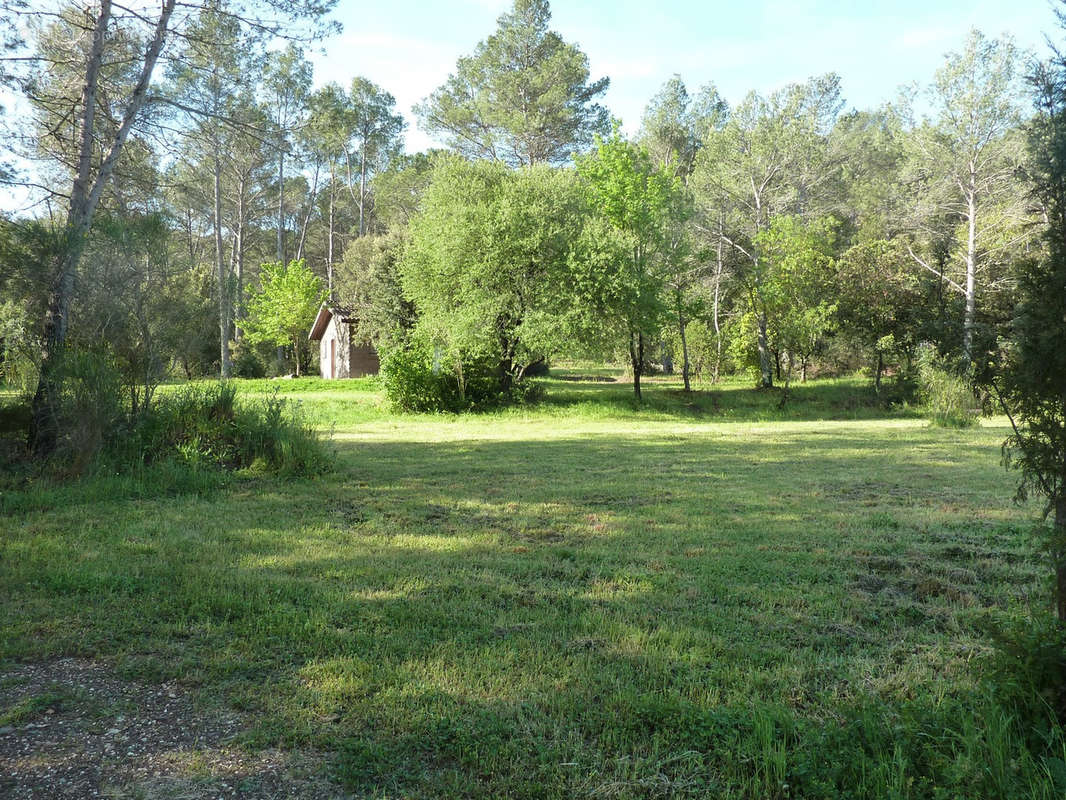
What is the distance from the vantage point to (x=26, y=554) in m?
5.18

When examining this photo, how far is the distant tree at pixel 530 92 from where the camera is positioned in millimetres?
35062

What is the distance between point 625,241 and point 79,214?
15510 millimetres

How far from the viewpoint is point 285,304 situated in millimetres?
39125

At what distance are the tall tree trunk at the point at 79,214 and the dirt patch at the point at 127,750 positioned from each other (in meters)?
5.41

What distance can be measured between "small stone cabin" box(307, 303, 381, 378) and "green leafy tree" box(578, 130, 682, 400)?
16882 millimetres

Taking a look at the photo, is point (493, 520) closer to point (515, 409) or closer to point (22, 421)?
point (22, 421)

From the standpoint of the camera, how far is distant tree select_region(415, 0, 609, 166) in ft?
115

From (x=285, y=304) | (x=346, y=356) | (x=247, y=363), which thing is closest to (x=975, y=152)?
(x=346, y=356)

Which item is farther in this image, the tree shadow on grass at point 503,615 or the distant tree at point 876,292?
the distant tree at point 876,292

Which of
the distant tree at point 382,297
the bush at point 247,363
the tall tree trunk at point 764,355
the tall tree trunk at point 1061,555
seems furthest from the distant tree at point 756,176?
the tall tree trunk at point 1061,555

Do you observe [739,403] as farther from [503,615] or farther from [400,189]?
[400,189]

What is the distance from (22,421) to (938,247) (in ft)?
96.4

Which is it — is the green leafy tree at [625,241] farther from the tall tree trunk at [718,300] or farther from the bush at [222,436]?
the bush at [222,436]

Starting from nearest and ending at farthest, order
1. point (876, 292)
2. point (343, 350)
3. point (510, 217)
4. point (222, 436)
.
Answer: point (222, 436) < point (510, 217) < point (876, 292) < point (343, 350)
